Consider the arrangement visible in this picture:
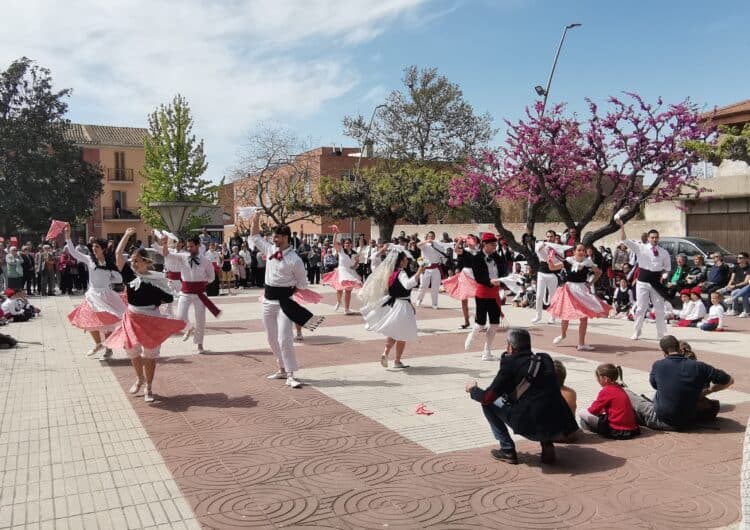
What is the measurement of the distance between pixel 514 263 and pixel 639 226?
6.56 meters

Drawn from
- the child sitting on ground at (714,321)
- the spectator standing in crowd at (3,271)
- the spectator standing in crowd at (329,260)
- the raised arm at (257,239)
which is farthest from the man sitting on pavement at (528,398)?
the spectator standing in crowd at (329,260)

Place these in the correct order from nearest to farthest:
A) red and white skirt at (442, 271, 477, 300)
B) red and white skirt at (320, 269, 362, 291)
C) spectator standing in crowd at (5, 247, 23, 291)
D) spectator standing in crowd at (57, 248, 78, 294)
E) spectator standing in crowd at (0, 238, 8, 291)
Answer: red and white skirt at (442, 271, 477, 300)
red and white skirt at (320, 269, 362, 291)
spectator standing in crowd at (5, 247, 23, 291)
spectator standing in crowd at (0, 238, 8, 291)
spectator standing in crowd at (57, 248, 78, 294)

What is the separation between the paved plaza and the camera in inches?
189

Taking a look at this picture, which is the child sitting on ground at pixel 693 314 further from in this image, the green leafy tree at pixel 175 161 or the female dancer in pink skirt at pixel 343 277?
the green leafy tree at pixel 175 161

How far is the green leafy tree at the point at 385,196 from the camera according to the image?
38.9 metres

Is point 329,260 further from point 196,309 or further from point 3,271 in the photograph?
point 196,309

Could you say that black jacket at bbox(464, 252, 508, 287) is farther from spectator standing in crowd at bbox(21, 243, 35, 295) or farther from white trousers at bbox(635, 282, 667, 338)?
spectator standing in crowd at bbox(21, 243, 35, 295)

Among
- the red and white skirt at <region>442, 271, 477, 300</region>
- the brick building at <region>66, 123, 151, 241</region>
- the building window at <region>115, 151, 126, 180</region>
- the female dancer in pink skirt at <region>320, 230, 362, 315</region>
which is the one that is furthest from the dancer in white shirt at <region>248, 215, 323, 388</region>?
the building window at <region>115, 151, 126, 180</region>

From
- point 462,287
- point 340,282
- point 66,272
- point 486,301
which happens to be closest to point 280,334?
point 486,301

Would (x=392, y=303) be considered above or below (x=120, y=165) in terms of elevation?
below

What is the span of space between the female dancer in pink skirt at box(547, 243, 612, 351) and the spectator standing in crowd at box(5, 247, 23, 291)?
16.9m

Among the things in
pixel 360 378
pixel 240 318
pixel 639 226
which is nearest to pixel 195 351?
pixel 360 378

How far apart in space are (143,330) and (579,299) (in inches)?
263

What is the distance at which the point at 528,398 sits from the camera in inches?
221
